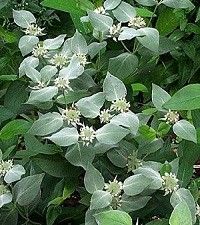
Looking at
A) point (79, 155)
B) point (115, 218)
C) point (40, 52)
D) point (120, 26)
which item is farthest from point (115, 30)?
point (115, 218)

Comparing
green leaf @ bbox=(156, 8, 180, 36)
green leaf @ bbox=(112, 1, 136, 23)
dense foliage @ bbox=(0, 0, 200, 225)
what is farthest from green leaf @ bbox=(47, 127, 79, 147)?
green leaf @ bbox=(156, 8, 180, 36)

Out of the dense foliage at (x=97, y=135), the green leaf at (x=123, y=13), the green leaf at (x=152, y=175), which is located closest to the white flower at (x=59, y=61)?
the dense foliage at (x=97, y=135)

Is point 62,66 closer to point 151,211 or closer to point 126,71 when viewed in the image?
point 126,71

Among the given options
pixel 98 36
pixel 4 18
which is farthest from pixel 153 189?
pixel 4 18

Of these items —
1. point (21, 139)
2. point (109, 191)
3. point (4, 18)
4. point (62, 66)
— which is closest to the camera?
point (109, 191)

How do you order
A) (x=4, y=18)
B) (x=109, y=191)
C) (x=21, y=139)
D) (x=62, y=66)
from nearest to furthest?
(x=109, y=191)
(x=62, y=66)
(x=21, y=139)
(x=4, y=18)

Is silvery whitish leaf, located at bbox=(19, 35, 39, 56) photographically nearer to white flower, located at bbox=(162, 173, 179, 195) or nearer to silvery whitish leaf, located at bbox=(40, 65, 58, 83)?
silvery whitish leaf, located at bbox=(40, 65, 58, 83)

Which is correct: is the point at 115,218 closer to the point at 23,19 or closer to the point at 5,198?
the point at 5,198
